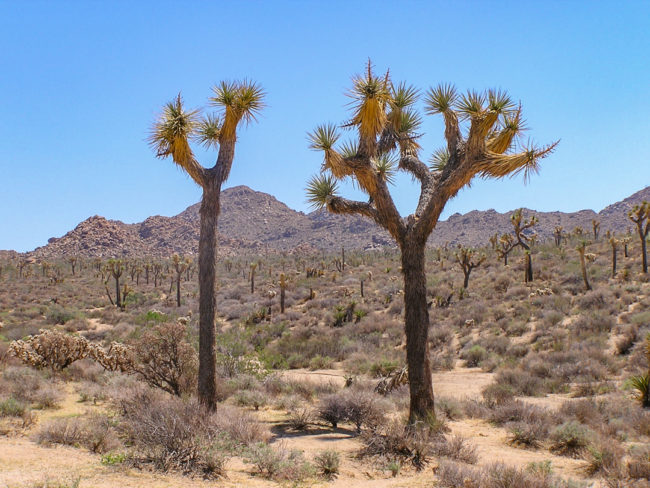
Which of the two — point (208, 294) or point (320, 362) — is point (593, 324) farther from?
point (208, 294)

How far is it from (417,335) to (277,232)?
105 metres

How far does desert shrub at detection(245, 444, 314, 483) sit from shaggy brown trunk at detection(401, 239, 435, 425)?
2.44m

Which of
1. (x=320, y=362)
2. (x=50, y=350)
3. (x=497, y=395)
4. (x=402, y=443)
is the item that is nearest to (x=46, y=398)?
(x=50, y=350)

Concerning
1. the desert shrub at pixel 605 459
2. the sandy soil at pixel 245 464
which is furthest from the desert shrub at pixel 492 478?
the desert shrub at pixel 605 459

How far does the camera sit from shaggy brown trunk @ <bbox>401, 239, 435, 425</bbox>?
8.27 meters

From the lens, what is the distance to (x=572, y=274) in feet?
91.3

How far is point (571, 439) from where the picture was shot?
25.4 ft

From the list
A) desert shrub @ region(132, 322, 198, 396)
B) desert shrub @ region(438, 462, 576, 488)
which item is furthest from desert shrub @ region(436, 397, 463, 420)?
desert shrub @ region(132, 322, 198, 396)

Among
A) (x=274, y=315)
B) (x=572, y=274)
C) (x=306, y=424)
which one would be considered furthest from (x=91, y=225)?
(x=306, y=424)

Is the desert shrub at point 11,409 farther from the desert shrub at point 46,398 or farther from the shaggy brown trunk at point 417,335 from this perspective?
the shaggy brown trunk at point 417,335

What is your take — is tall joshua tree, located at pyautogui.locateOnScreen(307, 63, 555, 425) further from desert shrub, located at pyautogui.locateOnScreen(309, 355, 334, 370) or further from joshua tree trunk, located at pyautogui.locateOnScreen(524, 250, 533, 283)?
joshua tree trunk, located at pyautogui.locateOnScreen(524, 250, 533, 283)

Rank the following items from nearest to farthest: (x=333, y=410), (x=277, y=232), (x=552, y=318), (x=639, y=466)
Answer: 1. (x=639, y=466)
2. (x=333, y=410)
3. (x=552, y=318)
4. (x=277, y=232)

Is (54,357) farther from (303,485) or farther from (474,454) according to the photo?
(474,454)

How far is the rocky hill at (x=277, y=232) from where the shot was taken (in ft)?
287
